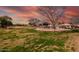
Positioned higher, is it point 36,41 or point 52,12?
point 52,12

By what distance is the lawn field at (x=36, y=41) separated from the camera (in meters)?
2.07

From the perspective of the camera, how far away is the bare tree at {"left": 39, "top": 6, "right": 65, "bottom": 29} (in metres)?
2.12

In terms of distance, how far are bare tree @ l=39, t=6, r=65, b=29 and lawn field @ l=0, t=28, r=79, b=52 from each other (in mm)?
169

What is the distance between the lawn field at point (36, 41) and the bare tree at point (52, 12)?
6.6 inches

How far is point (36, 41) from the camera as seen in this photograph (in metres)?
2.10

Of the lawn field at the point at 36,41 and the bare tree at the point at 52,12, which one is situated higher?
the bare tree at the point at 52,12

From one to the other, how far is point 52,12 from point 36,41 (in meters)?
0.43
